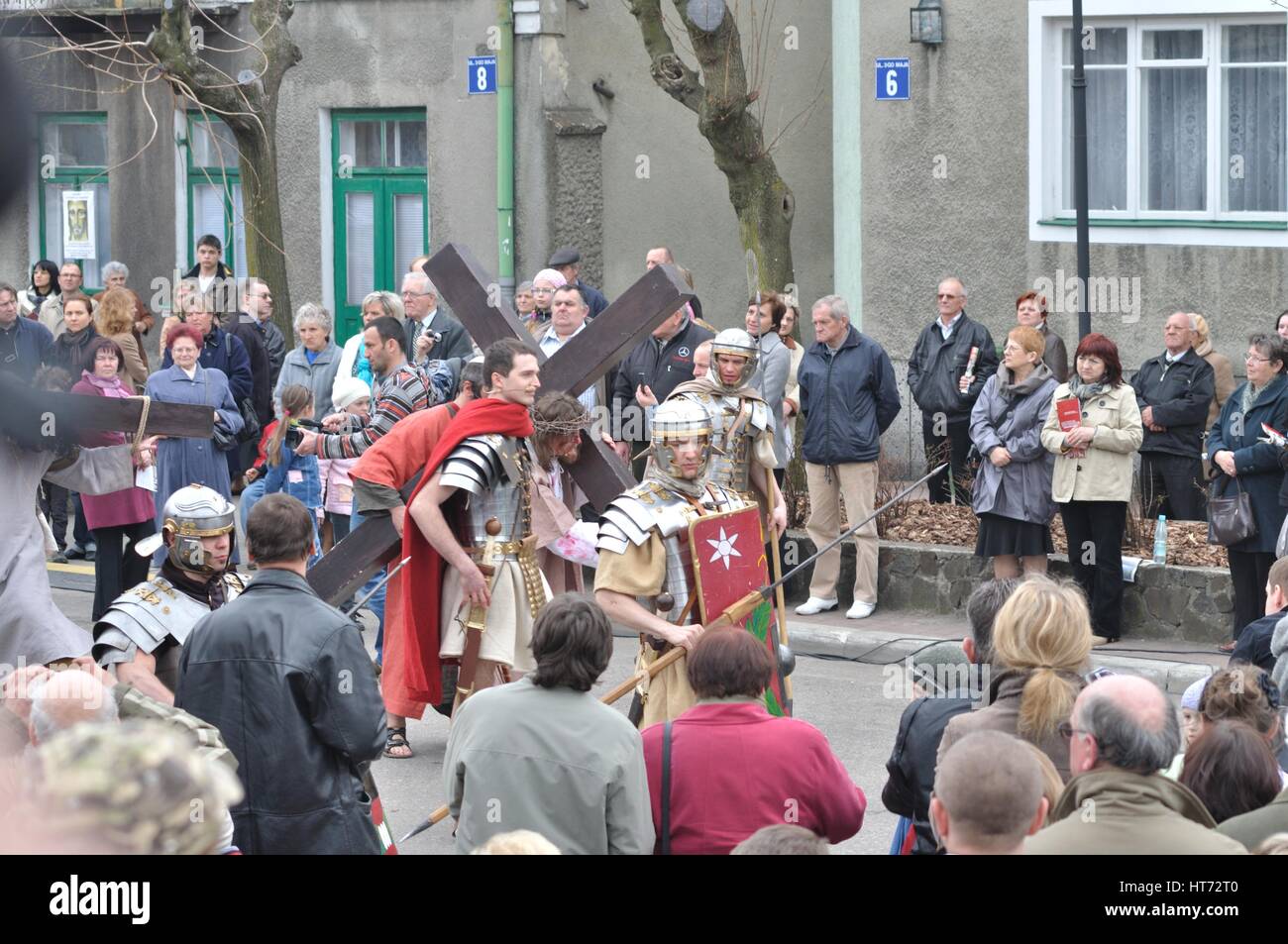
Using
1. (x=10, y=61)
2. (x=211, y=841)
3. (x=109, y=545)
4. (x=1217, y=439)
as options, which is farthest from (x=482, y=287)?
(x=10, y=61)

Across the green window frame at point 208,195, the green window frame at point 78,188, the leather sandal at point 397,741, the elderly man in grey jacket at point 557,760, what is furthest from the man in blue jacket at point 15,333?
the elderly man in grey jacket at point 557,760

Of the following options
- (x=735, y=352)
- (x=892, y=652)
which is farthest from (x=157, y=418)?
(x=892, y=652)

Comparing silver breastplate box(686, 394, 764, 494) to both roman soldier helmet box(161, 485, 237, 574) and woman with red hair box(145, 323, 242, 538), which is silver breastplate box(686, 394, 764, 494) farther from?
woman with red hair box(145, 323, 242, 538)

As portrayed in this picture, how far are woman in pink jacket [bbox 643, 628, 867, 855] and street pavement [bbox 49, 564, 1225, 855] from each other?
8.06 feet

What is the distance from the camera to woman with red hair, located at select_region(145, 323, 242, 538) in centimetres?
1098

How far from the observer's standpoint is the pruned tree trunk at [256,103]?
602 inches

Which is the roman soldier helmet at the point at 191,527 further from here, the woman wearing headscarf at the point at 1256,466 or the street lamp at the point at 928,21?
the street lamp at the point at 928,21

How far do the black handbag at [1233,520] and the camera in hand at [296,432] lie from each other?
511 cm

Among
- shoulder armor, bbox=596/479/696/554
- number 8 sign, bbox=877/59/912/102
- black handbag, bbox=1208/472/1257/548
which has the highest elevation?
number 8 sign, bbox=877/59/912/102

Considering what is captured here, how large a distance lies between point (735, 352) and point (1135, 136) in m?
7.94

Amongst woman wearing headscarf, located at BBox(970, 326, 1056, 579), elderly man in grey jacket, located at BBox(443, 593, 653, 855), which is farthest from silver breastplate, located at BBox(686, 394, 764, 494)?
elderly man in grey jacket, located at BBox(443, 593, 653, 855)

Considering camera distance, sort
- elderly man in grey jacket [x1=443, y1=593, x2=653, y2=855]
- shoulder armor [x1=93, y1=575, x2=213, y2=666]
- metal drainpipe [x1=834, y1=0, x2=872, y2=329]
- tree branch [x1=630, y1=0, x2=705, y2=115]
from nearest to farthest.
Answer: elderly man in grey jacket [x1=443, y1=593, x2=653, y2=855] < shoulder armor [x1=93, y1=575, x2=213, y2=666] < tree branch [x1=630, y1=0, x2=705, y2=115] < metal drainpipe [x1=834, y1=0, x2=872, y2=329]

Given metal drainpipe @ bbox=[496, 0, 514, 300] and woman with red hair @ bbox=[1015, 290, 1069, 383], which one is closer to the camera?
woman with red hair @ bbox=[1015, 290, 1069, 383]

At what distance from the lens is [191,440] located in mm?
11102
